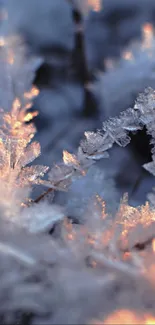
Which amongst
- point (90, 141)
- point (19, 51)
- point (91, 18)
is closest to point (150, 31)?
point (91, 18)

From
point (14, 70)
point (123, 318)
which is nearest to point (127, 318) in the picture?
point (123, 318)

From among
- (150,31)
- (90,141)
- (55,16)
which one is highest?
(55,16)

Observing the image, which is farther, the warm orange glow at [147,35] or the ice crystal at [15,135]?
the warm orange glow at [147,35]

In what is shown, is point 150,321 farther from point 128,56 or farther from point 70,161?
point 128,56

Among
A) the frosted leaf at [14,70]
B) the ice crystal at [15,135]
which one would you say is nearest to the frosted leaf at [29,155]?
the ice crystal at [15,135]

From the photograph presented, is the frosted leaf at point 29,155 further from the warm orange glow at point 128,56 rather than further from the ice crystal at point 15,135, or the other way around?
the warm orange glow at point 128,56

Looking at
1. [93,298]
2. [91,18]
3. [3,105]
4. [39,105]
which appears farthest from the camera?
[91,18]

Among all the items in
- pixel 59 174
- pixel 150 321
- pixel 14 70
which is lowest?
pixel 150 321

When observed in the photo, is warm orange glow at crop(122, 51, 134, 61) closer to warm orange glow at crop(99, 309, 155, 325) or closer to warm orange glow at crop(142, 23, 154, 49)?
warm orange glow at crop(142, 23, 154, 49)

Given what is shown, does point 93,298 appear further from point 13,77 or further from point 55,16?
point 55,16
